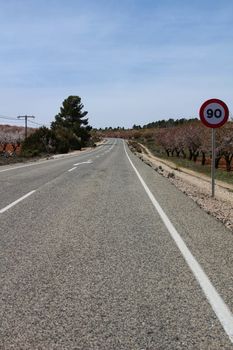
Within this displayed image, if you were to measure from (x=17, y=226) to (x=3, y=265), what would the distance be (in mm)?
2575

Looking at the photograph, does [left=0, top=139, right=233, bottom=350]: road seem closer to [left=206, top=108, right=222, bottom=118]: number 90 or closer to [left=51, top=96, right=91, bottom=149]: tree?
[left=206, top=108, right=222, bottom=118]: number 90

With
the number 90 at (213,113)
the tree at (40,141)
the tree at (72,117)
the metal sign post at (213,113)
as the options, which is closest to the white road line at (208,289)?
the metal sign post at (213,113)

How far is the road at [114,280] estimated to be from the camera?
3.78 meters

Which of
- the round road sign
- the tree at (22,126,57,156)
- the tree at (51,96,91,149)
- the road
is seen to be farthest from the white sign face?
the tree at (51,96,91,149)

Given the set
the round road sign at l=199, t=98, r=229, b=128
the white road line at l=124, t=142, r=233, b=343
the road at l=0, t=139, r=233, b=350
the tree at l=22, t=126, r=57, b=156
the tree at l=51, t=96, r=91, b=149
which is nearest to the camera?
the road at l=0, t=139, r=233, b=350

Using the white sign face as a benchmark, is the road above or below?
below

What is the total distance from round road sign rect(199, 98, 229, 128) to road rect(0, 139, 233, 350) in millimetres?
3348

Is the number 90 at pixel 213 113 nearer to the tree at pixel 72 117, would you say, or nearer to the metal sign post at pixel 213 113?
the metal sign post at pixel 213 113

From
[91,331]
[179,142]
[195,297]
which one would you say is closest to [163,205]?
[195,297]

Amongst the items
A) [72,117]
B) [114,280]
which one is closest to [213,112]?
[114,280]

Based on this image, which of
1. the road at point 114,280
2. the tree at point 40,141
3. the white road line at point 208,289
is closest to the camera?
the road at point 114,280

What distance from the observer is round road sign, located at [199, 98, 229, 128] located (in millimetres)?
12398

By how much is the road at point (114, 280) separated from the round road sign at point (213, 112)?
3.35m

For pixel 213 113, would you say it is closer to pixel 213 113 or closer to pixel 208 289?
pixel 213 113
